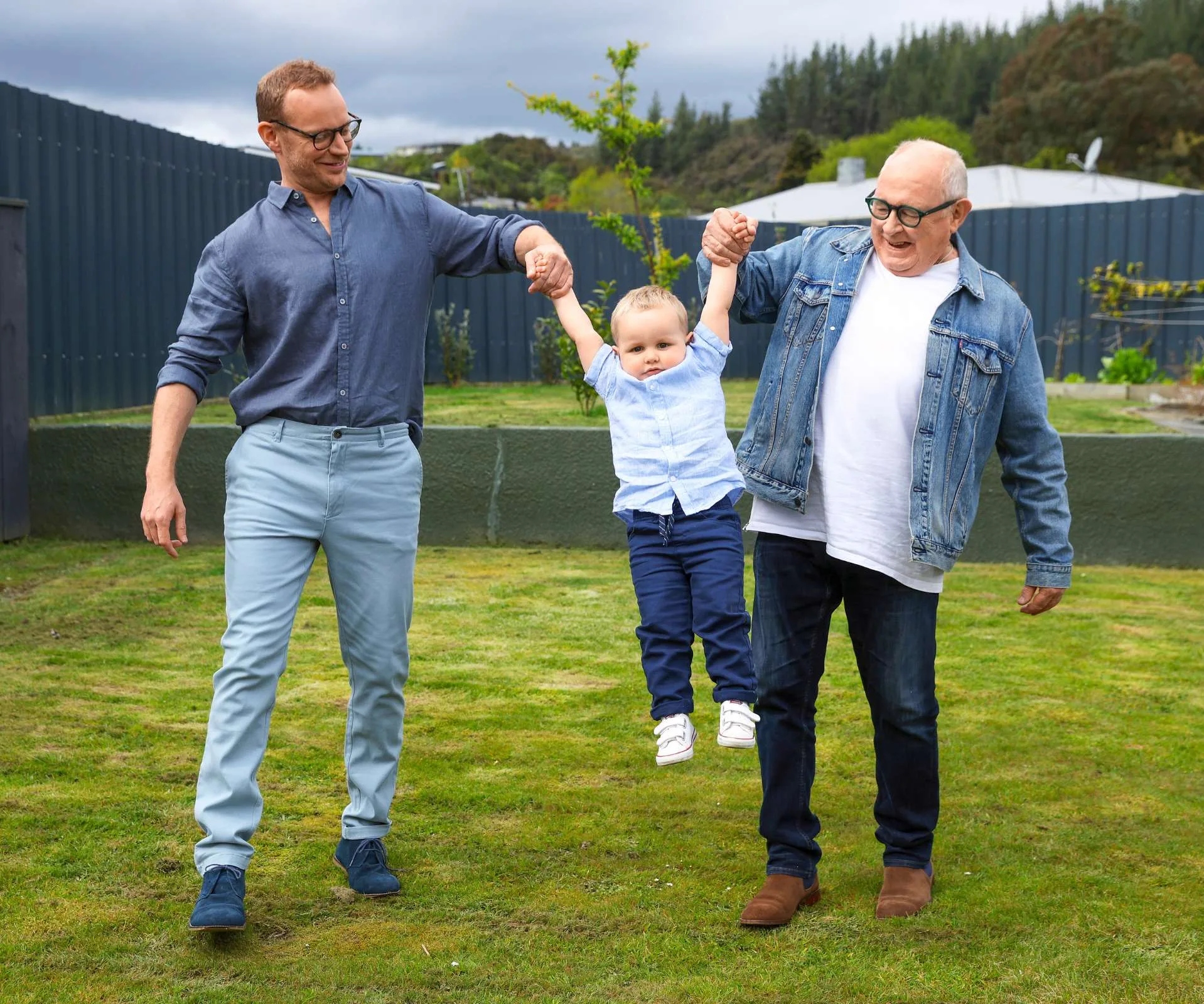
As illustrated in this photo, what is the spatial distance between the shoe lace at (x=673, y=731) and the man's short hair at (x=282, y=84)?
175 cm

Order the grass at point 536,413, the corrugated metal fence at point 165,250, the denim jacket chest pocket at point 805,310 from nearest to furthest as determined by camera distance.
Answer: the denim jacket chest pocket at point 805,310, the corrugated metal fence at point 165,250, the grass at point 536,413

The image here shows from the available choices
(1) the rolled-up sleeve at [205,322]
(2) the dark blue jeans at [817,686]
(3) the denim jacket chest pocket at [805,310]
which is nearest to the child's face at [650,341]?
(3) the denim jacket chest pocket at [805,310]

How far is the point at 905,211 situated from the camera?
3.40 m

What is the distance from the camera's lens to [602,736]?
17.7ft

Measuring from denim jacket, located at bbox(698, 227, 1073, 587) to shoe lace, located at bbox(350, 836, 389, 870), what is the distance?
4.59 ft

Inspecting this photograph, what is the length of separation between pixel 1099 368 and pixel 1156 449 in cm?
965

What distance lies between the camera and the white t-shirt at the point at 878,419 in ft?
11.5

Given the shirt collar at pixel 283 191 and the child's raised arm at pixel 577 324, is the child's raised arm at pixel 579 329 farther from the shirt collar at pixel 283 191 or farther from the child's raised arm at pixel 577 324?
the shirt collar at pixel 283 191

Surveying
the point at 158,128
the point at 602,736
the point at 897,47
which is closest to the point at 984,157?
the point at 897,47

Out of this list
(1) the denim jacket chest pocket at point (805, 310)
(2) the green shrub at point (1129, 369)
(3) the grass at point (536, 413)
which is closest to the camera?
(1) the denim jacket chest pocket at point (805, 310)

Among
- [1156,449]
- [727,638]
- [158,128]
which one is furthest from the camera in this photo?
[158,128]

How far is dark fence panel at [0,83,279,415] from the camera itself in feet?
33.2

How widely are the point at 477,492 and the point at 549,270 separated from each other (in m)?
5.78

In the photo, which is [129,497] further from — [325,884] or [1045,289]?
[1045,289]
